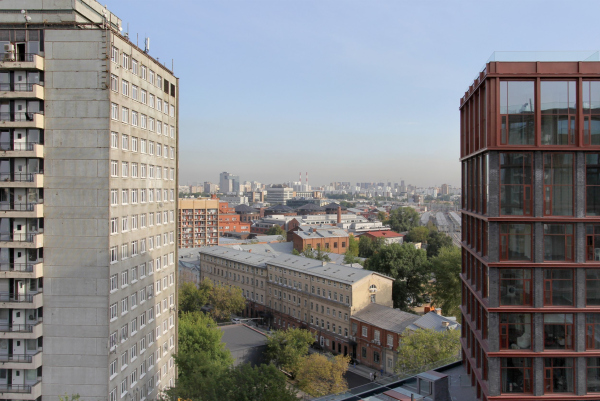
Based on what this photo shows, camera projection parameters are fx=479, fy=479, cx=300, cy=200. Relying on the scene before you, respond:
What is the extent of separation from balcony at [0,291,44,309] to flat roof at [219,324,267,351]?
74.2ft

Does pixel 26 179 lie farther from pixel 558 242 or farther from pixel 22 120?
pixel 558 242

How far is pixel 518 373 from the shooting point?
18.1 metres

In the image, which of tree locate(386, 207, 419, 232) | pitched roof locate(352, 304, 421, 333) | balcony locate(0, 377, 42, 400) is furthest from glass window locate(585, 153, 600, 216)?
tree locate(386, 207, 419, 232)

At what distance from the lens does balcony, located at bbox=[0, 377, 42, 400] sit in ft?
76.5

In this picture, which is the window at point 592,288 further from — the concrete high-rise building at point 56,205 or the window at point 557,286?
the concrete high-rise building at point 56,205

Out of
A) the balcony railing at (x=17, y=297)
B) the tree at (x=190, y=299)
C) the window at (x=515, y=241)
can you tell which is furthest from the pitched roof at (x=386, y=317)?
the balcony railing at (x=17, y=297)

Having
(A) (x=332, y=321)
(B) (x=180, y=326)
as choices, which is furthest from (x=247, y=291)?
(B) (x=180, y=326)

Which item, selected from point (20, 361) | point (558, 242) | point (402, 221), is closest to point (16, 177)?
point (20, 361)

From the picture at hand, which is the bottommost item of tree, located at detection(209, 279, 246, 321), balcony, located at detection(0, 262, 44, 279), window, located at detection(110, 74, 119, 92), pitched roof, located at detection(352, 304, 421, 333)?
tree, located at detection(209, 279, 246, 321)

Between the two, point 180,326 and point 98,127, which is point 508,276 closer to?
point 98,127

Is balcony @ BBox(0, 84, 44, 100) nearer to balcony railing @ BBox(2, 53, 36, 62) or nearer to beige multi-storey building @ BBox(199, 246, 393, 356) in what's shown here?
balcony railing @ BBox(2, 53, 36, 62)

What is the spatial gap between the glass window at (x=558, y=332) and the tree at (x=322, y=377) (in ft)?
68.6

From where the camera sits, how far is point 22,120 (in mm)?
23812

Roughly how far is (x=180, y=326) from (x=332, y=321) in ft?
60.1
